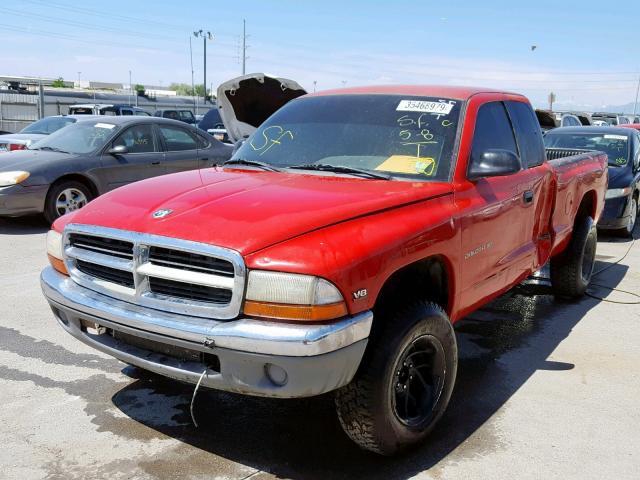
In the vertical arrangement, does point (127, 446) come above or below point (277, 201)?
below

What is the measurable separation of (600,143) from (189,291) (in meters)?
9.17

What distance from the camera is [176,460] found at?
3.15 metres

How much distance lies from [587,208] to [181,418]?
14.9 feet

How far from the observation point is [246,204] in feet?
10.1

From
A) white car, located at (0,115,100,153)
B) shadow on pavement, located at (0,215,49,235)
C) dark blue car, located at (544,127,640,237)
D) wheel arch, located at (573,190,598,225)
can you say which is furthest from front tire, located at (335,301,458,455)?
white car, located at (0,115,100,153)

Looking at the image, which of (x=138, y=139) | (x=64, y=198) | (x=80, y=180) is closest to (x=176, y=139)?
(x=138, y=139)

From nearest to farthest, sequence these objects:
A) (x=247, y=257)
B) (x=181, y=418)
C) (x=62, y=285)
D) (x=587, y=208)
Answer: (x=247, y=257), (x=62, y=285), (x=181, y=418), (x=587, y=208)

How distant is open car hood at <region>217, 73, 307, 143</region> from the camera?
27.7ft

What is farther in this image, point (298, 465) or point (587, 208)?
point (587, 208)

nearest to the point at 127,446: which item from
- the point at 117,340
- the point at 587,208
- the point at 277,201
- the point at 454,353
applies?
the point at 117,340

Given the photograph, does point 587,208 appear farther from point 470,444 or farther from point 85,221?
point 85,221

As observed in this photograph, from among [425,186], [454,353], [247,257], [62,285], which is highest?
[425,186]

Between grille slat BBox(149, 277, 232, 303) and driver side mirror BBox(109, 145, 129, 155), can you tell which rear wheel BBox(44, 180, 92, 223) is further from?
grille slat BBox(149, 277, 232, 303)

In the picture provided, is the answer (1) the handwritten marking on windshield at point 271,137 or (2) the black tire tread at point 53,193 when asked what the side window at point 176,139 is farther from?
(1) the handwritten marking on windshield at point 271,137
